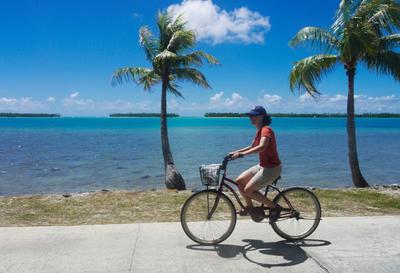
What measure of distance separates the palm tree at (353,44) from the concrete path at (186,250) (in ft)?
28.2

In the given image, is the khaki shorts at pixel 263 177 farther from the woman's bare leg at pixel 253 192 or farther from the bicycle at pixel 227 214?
the bicycle at pixel 227 214

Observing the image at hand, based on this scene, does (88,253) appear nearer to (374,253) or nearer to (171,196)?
(374,253)

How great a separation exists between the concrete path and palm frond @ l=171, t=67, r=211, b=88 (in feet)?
34.6

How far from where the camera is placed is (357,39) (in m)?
13.5

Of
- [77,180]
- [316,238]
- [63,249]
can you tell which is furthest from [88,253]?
[77,180]

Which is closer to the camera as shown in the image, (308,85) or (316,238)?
(316,238)

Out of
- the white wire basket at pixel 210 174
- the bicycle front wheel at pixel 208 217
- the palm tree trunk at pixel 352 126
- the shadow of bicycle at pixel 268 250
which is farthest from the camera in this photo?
the palm tree trunk at pixel 352 126

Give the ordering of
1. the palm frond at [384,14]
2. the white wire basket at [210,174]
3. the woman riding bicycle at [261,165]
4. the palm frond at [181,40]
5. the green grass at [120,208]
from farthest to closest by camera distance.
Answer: the palm frond at [181,40] → the palm frond at [384,14] → the green grass at [120,208] → the woman riding bicycle at [261,165] → the white wire basket at [210,174]

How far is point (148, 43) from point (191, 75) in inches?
87.4

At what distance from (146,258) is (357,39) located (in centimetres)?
1117

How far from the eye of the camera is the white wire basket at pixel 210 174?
574 cm

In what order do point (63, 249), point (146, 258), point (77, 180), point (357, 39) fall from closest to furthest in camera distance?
point (146, 258) < point (63, 249) < point (357, 39) < point (77, 180)

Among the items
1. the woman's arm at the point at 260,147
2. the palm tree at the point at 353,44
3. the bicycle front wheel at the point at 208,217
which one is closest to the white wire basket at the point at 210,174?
the bicycle front wheel at the point at 208,217

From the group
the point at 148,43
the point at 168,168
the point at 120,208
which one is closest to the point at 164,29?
the point at 148,43
